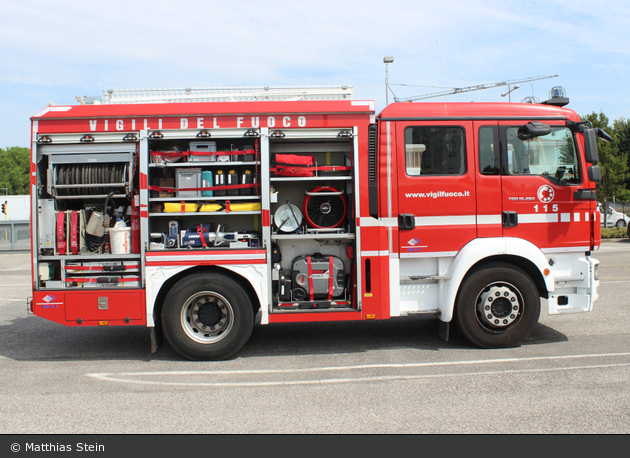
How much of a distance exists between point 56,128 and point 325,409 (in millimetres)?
4587

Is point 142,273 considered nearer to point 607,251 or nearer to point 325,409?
point 325,409

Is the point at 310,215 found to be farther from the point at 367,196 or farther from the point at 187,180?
the point at 187,180

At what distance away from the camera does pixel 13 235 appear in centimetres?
2456

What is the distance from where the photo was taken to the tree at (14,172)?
309ft

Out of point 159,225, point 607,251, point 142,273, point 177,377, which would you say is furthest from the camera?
point 607,251

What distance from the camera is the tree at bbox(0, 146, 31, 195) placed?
309 ft

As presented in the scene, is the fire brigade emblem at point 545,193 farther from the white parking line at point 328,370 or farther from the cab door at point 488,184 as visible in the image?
the white parking line at point 328,370

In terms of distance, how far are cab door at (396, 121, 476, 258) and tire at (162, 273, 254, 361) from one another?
2.11 m

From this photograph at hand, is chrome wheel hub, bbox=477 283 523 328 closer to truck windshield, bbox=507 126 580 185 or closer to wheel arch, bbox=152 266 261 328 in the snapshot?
truck windshield, bbox=507 126 580 185

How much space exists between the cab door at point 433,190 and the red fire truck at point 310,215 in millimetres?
17

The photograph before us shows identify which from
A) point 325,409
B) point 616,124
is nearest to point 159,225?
point 325,409

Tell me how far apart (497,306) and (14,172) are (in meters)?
106

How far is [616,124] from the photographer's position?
50000 millimetres

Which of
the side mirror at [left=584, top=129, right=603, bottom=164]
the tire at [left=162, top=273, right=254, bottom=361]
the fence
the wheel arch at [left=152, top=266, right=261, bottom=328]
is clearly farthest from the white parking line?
the fence
